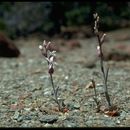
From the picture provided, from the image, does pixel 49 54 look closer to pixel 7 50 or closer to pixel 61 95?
pixel 61 95

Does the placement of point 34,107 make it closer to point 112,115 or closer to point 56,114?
point 56,114

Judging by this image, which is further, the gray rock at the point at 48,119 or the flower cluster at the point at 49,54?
the flower cluster at the point at 49,54

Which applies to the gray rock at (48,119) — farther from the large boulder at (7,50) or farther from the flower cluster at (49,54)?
the large boulder at (7,50)

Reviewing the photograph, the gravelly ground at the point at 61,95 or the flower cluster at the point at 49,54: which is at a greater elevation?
the flower cluster at the point at 49,54

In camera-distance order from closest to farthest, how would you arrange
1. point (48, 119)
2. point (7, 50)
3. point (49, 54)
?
1. point (48, 119)
2. point (49, 54)
3. point (7, 50)

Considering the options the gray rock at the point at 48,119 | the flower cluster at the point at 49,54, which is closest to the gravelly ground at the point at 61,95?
the gray rock at the point at 48,119

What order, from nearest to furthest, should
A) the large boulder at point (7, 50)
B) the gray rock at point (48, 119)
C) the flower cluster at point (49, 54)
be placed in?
the gray rock at point (48, 119), the flower cluster at point (49, 54), the large boulder at point (7, 50)

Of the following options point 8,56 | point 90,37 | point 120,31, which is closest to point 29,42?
point 90,37

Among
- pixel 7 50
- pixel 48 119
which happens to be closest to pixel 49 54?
pixel 48 119
